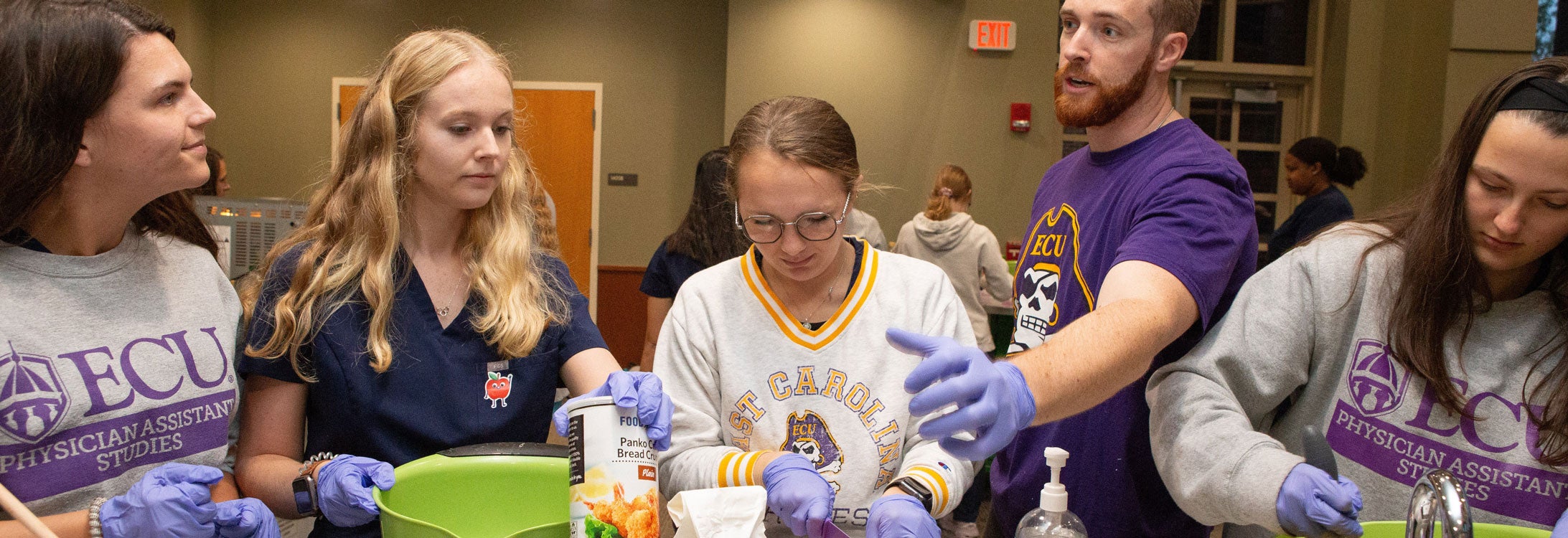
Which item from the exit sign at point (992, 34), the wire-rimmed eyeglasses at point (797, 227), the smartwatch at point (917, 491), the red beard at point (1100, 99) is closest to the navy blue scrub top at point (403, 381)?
the wire-rimmed eyeglasses at point (797, 227)

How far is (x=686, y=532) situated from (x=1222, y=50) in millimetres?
6531

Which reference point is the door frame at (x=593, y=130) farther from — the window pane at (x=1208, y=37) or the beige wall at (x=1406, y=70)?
the beige wall at (x=1406, y=70)

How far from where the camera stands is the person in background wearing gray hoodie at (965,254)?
4.35 metres

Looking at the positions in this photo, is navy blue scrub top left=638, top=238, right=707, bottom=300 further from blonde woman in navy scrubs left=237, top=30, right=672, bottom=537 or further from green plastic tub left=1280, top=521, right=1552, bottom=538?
green plastic tub left=1280, top=521, right=1552, bottom=538

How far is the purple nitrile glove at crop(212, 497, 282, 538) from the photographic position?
1.16 metres

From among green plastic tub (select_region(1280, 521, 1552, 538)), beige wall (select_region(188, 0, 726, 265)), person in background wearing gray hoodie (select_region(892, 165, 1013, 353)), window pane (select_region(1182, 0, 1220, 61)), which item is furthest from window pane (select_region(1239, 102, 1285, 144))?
green plastic tub (select_region(1280, 521, 1552, 538))

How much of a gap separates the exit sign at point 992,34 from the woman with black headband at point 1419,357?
5.01 m

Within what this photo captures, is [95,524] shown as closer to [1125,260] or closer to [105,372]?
[105,372]

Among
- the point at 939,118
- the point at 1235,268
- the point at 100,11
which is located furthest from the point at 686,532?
the point at 939,118

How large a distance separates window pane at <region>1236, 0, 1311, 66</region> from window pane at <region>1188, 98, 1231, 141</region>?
12.7 inches

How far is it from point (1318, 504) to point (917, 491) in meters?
0.47

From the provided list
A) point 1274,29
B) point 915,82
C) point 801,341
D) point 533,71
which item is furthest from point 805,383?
point 1274,29

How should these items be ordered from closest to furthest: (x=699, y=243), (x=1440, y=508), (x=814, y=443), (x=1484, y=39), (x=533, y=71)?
(x=1440, y=508)
(x=814, y=443)
(x=699, y=243)
(x=1484, y=39)
(x=533, y=71)

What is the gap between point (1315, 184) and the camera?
528 centimetres
